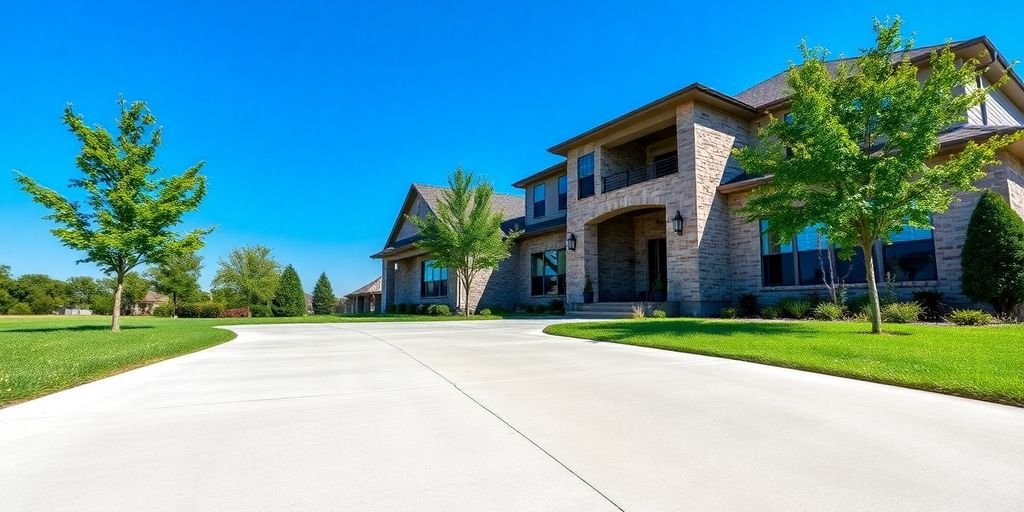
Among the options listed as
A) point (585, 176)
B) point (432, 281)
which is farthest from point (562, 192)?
point (432, 281)

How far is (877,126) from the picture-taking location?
8.53 m

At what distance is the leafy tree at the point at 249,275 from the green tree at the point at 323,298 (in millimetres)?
3849

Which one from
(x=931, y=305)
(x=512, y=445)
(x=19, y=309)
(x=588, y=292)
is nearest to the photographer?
(x=512, y=445)

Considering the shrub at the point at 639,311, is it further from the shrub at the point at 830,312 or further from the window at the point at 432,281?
the window at the point at 432,281

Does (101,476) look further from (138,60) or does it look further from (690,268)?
(138,60)

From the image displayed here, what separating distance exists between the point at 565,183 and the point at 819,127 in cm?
1459

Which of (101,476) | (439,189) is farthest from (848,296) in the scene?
(439,189)

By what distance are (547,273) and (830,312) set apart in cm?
1258

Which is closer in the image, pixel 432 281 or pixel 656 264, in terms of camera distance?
pixel 656 264

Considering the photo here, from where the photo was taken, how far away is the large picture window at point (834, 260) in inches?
451

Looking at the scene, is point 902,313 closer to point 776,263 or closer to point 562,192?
point 776,263

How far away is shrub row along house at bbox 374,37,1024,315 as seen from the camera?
11.5 m

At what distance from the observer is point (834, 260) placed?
43.2 ft

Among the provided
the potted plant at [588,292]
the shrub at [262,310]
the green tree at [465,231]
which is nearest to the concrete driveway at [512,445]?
the potted plant at [588,292]
